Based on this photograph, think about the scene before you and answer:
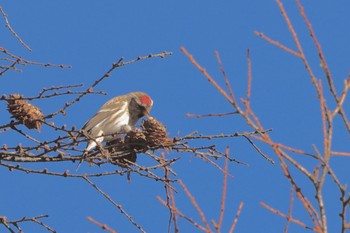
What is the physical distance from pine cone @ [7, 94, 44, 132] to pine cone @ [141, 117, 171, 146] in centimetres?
91

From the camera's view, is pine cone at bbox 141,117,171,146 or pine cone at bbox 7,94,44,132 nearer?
pine cone at bbox 7,94,44,132

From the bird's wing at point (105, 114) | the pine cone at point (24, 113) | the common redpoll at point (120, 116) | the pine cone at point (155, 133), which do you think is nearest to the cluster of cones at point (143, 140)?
the pine cone at point (155, 133)

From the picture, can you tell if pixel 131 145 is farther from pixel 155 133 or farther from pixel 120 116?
pixel 120 116

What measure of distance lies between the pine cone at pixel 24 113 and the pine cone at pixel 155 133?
2.98 ft

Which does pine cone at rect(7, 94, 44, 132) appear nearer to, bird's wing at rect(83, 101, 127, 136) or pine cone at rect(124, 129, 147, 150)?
pine cone at rect(124, 129, 147, 150)

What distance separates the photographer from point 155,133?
235 inches

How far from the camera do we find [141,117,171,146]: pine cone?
5.95m

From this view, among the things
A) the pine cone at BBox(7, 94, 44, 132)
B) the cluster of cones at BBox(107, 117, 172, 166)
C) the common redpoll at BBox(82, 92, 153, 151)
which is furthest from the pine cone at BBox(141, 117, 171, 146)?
the common redpoll at BBox(82, 92, 153, 151)

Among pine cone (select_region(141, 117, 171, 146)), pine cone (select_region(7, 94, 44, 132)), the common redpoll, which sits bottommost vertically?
pine cone (select_region(7, 94, 44, 132))

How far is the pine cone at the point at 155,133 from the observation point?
5949 millimetres

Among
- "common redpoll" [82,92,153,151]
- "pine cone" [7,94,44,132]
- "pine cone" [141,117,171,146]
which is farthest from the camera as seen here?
"common redpoll" [82,92,153,151]

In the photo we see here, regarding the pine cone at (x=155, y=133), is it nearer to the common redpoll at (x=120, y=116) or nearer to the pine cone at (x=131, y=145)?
the pine cone at (x=131, y=145)

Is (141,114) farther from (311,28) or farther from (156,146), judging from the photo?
(311,28)

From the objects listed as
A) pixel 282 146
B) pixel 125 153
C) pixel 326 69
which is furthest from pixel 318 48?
pixel 125 153
